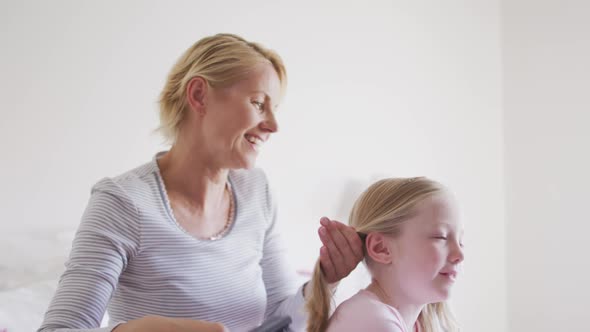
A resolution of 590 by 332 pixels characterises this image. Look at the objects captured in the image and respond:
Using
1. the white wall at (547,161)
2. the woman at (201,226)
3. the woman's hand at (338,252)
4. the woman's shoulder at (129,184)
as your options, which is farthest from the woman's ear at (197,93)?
the white wall at (547,161)

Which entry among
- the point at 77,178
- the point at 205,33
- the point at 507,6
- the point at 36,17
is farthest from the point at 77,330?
the point at 507,6

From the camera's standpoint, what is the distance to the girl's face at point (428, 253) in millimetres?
1087

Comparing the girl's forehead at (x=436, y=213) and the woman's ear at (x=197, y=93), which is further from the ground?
the woman's ear at (x=197, y=93)

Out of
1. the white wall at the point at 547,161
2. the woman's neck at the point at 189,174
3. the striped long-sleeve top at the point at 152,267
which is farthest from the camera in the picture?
the white wall at the point at 547,161

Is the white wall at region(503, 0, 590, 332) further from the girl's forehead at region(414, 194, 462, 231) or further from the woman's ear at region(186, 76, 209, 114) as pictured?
the woman's ear at region(186, 76, 209, 114)

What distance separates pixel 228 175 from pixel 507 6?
2166 millimetres

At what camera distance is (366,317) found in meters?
1.02

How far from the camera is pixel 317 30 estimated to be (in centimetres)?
233

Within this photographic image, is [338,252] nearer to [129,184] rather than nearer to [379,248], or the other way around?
[379,248]

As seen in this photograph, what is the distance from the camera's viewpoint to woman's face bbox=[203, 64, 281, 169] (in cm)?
119

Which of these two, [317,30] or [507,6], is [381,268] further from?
[507,6]

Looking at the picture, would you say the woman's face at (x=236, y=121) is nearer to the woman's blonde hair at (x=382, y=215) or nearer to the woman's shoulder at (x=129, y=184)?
the woman's shoulder at (x=129, y=184)

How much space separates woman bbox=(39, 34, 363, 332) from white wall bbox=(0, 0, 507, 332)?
0.49m

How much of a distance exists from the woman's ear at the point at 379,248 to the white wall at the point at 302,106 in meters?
0.81
